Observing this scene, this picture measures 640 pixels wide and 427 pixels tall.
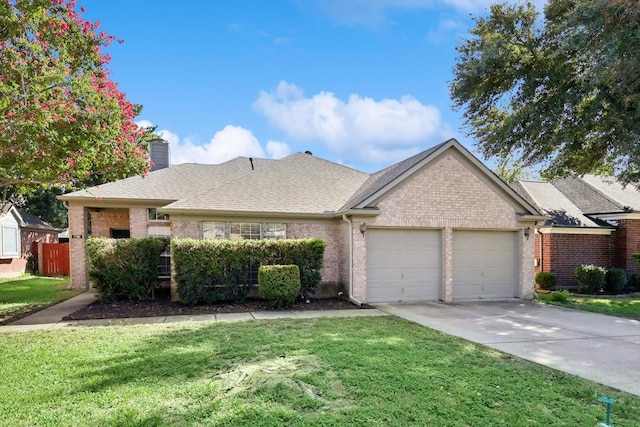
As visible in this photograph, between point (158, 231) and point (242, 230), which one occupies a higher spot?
point (242, 230)

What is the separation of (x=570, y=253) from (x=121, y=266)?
17120 millimetres

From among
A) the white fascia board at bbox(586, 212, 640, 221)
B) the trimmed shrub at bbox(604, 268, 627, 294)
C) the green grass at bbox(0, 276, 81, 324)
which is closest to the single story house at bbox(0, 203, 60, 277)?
the green grass at bbox(0, 276, 81, 324)

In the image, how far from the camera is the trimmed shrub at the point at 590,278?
1502cm

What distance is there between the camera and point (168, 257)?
45.6 feet

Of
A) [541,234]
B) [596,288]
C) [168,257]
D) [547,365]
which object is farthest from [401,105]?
[547,365]

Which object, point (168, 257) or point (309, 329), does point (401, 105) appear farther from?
point (309, 329)

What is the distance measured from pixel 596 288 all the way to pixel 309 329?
12967 millimetres

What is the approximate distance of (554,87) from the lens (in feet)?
43.4

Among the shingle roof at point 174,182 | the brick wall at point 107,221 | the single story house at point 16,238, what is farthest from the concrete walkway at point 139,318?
the single story house at point 16,238

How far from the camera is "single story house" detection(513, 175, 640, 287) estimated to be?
16.2 meters

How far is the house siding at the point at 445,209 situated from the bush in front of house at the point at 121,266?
6288 millimetres

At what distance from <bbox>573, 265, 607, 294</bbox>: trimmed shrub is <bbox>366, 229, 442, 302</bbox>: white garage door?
6.87 m

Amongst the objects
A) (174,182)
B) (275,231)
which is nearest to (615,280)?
(275,231)

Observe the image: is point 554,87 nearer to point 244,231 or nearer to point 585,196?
point 585,196
